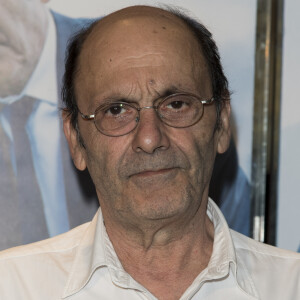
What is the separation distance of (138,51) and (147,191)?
15.0 inches

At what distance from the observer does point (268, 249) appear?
1950 millimetres

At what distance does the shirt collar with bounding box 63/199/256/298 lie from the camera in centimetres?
179

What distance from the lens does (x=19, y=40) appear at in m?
2.21

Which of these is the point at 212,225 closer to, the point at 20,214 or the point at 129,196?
the point at 129,196

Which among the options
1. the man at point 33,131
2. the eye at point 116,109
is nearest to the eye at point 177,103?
the eye at point 116,109

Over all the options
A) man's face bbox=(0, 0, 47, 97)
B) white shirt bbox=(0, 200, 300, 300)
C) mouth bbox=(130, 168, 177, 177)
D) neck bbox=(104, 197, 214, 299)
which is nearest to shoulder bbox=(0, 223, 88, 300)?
white shirt bbox=(0, 200, 300, 300)

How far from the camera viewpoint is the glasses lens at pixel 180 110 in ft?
5.85

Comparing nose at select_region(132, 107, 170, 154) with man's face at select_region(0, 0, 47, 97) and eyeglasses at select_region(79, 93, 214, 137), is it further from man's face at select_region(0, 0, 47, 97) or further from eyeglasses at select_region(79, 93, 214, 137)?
man's face at select_region(0, 0, 47, 97)

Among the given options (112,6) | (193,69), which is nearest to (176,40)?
(193,69)

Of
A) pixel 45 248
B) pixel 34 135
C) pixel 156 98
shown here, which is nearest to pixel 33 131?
pixel 34 135

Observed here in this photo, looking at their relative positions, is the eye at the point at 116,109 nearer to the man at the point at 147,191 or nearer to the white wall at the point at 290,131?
the man at the point at 147,191

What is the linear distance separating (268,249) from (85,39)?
0.81 meters

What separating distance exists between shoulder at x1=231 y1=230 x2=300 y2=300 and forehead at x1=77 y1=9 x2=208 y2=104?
519 millimetres

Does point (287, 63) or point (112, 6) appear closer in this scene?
point (112, 6)
